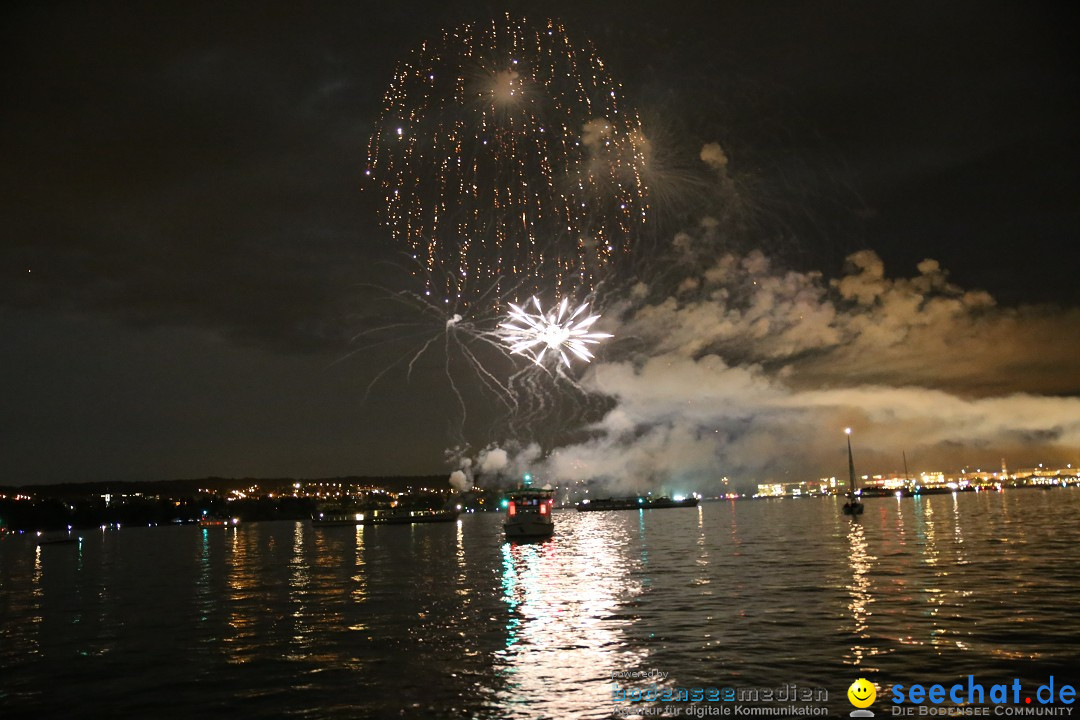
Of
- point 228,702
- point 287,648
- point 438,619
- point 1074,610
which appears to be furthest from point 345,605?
point 1074,610

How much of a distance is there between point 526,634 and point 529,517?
7831cm

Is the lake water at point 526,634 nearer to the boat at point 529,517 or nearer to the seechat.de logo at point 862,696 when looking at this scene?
the seechat.de logo at point 862,696

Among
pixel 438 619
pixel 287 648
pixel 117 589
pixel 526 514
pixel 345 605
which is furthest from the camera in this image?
pixel 526 514

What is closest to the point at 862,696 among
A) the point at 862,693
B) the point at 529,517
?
the point at 862,693

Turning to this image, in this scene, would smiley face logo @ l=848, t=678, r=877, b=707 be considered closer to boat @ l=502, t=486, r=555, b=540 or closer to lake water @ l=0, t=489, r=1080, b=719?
lake water @ l=0, t=489, r=1080, b=719

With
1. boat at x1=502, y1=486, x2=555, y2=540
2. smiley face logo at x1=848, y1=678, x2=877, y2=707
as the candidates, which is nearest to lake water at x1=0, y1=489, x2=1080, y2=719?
smiley face logo at x1=848, y1=678, x2=877, y2=707

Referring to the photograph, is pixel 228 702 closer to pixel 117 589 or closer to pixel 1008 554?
pixel 117 589

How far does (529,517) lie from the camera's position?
10788cm

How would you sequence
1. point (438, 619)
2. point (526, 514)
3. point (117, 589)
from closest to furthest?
point (438, 619) < point (117, 589) < point (526, 514)

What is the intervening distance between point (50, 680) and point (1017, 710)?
26.3 m

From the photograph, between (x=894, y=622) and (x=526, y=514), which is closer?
(x=894, y=622)

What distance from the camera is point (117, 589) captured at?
53.5m

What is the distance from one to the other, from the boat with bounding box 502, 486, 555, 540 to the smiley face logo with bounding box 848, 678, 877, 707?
85.8m

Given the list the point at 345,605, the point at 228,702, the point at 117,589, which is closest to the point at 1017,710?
the point at 228,702
